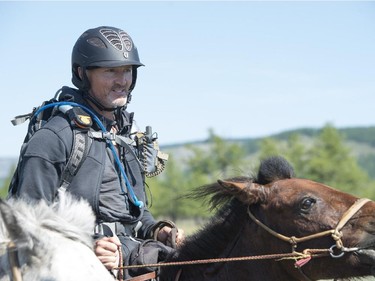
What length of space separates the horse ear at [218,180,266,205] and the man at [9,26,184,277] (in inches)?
35.8

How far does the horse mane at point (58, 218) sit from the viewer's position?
3.50m

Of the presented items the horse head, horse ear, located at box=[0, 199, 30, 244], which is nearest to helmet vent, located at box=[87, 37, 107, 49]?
the horse head

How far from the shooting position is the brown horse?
507 cm

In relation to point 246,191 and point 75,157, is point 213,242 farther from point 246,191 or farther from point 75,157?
point 75,157

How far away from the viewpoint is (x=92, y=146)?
5.67m

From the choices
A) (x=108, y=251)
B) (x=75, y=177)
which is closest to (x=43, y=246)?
(x=108, y=251)

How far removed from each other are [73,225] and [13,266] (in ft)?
1.64

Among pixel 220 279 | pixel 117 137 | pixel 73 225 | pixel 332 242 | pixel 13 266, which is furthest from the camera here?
pixel 117 137

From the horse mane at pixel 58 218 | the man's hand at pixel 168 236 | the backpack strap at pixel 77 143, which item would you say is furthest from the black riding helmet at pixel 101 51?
the horse mane at pixel 58 218

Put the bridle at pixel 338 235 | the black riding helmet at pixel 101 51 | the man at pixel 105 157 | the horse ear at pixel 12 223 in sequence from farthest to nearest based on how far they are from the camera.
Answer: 1. the black riding helmet at pixel 101 51
2. the man at pixel 105 157
3. the bridle at pixel 338 235
4. the horse ear at pixel 12 223

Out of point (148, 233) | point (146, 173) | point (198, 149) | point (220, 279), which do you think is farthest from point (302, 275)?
point (198, 149)

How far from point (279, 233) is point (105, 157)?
1739 millimetres

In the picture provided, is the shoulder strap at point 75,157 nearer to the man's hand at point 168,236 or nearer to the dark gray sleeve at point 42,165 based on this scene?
the dark gray sleeve at point 42,165

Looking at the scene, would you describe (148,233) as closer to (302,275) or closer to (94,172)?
(94,172)
